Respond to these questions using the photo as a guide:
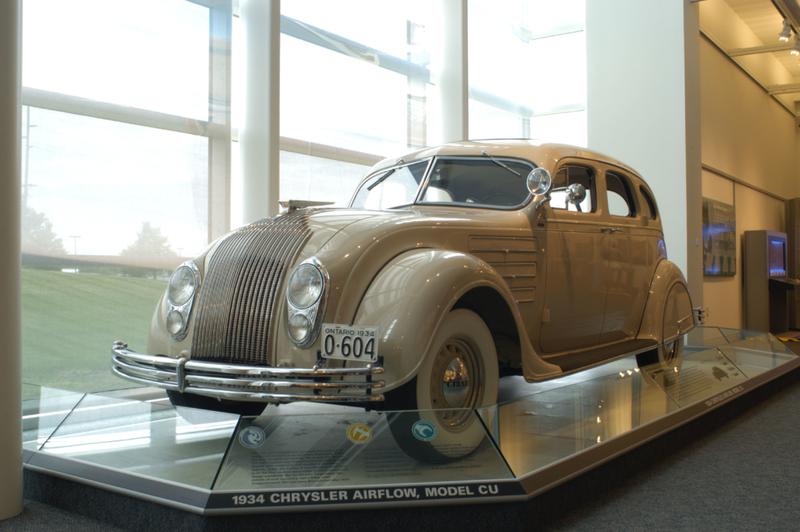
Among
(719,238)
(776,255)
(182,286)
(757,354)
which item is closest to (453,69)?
(757,354)

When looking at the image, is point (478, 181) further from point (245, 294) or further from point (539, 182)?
point (245, 294)

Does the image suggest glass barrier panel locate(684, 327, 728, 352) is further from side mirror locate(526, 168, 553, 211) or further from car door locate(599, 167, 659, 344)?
side mirror locate(526, 168, 553, 211)

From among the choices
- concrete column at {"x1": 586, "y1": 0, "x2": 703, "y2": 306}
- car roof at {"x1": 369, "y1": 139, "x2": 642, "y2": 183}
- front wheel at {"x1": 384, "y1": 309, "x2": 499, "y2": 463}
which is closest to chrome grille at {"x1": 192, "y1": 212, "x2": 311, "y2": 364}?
front wheel at {"x1": 384, "y1": 309, "x2": 499, "y2": 463}

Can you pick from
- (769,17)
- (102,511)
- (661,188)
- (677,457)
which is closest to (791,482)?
(677,457)

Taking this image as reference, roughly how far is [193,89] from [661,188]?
5.49m

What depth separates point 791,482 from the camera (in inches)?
109

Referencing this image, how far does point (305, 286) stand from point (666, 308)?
9.98ft

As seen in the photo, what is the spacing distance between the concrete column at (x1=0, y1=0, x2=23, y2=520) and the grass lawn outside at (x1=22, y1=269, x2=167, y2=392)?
1.83m

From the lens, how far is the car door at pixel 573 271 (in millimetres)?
3559

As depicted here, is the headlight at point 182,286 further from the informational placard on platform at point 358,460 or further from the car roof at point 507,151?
the car roof at point 507,151

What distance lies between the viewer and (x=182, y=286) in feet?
9.63

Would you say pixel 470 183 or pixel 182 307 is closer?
pixel 182 307

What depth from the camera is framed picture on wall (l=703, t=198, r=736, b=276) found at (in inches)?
356

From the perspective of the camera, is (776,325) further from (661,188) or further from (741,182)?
(661,188)
